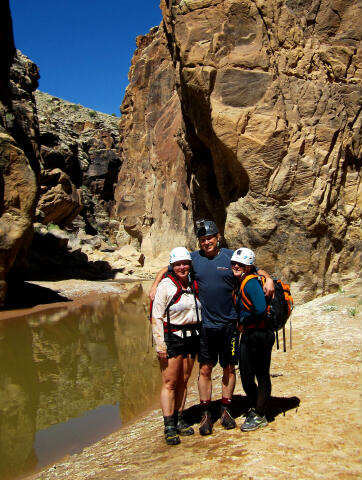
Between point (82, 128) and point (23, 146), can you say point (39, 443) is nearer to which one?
point (23, 146)

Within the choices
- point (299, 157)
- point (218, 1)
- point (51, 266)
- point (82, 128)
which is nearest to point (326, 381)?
point (299, 157)

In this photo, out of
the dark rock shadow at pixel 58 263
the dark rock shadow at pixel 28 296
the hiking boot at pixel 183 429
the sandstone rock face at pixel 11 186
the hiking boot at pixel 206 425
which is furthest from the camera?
the dark rock shadow at pixel 58 263

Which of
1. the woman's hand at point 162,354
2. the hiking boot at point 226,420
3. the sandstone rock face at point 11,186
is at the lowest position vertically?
the hiking boot at point 226,420

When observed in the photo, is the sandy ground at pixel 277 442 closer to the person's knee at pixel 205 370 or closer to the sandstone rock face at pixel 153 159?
the person's knee at pixel 205 370

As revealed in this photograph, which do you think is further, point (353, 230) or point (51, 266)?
point (51, 266)

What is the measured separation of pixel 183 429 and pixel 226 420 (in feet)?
1.40

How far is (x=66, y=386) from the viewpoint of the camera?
7.81 meters

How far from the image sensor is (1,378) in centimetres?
837

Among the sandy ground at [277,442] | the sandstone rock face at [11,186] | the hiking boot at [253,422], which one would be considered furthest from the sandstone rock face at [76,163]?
the hiking boot at [253,422]

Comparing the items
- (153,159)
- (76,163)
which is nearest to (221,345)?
(153,159)

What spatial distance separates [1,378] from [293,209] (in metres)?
8.17

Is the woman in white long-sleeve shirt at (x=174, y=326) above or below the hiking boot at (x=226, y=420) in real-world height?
above

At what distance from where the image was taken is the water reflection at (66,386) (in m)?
5.70

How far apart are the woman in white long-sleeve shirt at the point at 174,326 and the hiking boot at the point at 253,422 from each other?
0.64 metres
